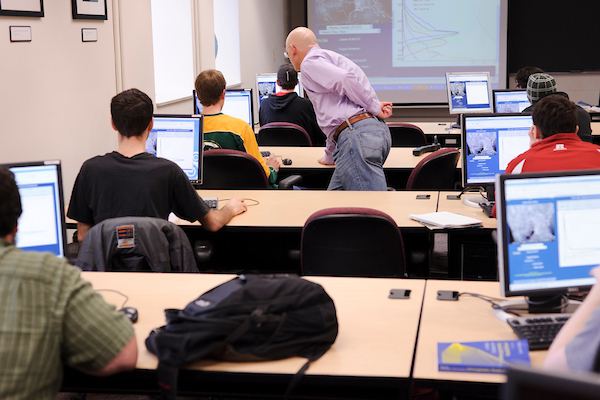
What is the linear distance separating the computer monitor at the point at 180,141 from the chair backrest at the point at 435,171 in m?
1.27

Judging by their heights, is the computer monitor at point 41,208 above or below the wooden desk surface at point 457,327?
above

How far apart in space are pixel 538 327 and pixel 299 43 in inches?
107

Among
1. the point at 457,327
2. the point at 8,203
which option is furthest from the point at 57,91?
the point at 457,327

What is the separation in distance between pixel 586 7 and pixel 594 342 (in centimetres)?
928

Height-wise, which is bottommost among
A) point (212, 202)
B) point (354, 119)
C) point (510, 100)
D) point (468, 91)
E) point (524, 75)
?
point (212, 202)

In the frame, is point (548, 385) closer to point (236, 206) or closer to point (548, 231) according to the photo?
point (548, 231)

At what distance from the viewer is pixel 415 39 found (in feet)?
30.2

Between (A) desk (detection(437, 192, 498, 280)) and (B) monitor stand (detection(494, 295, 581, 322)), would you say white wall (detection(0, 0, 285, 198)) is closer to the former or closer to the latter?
(A) desk (detection(437, 192, 498, 280))

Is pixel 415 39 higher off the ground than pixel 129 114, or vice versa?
pixel 415 39

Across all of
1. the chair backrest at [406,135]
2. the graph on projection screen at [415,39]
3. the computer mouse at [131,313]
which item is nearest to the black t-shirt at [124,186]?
the computer mouse at [131,313]

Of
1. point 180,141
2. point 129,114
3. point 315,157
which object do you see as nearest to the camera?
point 129,114

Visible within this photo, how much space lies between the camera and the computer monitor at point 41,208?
190 centimetres

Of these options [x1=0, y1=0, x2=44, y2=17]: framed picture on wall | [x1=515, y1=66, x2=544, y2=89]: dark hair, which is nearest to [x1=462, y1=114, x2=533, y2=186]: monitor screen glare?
[x1=0, y1=0, x2=44, y2=17]: framed picture on wall

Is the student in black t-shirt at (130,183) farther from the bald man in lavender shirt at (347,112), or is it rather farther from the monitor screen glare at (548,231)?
the bald man in lavender shirt at (347,112)
